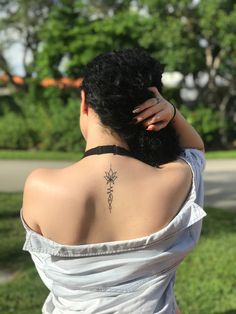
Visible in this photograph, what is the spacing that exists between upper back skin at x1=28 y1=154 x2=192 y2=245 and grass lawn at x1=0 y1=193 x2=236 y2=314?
319 centimetres

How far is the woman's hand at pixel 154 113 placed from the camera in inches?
61.2

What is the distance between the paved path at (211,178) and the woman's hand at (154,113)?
25.7 ft

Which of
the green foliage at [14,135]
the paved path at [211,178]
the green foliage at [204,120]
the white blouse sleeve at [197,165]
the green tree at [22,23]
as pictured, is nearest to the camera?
the white blouse sleeve at [197,165]

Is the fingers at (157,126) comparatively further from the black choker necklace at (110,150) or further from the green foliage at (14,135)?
the green foliage at (14,135)

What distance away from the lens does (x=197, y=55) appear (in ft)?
71.1

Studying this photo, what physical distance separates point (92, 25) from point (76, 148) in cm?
586

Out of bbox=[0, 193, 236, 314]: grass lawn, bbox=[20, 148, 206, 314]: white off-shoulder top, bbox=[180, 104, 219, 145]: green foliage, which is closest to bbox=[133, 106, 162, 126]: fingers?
bbox=[20, 148, 206, 314]: white off-shoulder top

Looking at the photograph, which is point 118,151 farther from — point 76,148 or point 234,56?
point 234,56

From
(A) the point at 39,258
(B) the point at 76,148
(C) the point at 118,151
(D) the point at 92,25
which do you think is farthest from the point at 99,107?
(D) the point at 92,25

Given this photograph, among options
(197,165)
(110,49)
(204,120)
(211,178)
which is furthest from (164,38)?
(197,165)

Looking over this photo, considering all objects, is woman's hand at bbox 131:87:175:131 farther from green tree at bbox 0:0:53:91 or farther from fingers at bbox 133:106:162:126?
green tree at bbox 0:0:53:91

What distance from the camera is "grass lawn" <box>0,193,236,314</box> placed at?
4.71m

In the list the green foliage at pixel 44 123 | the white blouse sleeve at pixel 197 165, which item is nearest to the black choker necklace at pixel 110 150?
the white blouse sleeve at pixel 197 165

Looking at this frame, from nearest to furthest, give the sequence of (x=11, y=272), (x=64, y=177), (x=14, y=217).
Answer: (x=64, y=177)
(x=11, y=272)
(x=14, y=217)
